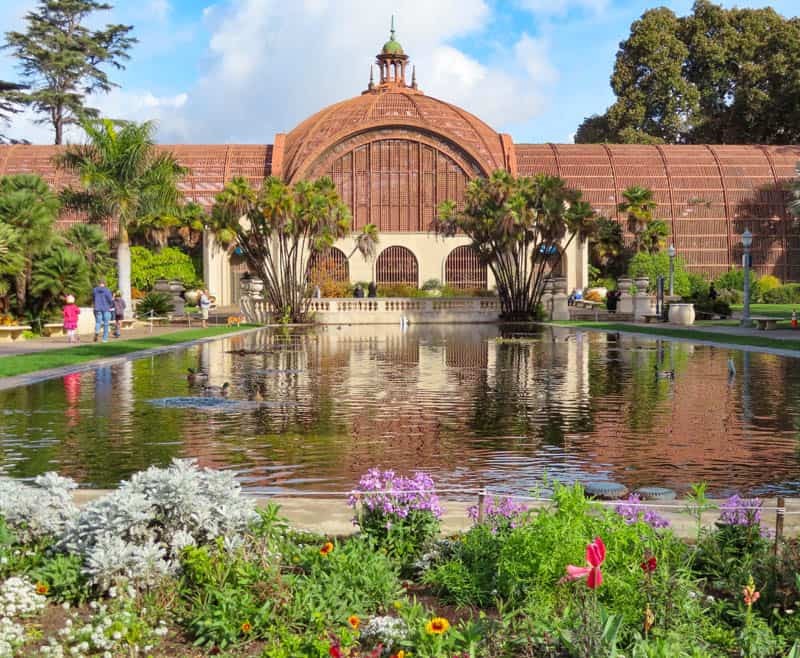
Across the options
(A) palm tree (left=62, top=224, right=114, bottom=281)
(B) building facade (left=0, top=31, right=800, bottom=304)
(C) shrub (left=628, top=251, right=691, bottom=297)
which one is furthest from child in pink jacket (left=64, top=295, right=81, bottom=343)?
(C) shrub (left=628, top=251, right=691, bottom=297)

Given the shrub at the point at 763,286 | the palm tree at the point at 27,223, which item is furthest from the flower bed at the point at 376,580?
the shrub at the point at 763,286

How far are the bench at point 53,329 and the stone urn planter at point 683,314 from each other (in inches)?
980

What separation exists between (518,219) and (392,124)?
72.0 ft

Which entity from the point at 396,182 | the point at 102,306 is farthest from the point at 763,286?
the point at 102,306

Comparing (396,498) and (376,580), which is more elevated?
(396,498)

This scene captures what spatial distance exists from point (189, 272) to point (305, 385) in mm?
47139

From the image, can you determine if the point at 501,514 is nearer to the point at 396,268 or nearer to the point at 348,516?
the point at 348,516

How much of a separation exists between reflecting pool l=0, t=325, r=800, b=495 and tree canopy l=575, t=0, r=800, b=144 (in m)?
61.3

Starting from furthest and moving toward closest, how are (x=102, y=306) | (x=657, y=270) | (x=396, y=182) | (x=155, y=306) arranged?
(x=396, y=182) < (x=657, y=270) < (x=155, y=306) < (x=102, y=306)

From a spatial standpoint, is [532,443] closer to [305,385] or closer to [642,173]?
[305,385]

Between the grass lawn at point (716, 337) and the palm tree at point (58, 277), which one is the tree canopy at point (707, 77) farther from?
the palm tree at point (58, 277)

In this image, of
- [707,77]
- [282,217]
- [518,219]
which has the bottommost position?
[518,219]

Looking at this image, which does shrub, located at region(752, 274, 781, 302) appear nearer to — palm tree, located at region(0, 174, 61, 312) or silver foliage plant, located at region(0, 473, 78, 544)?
palm tree, located at region(0, 174, 61, 312)

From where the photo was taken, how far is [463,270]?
2729 inches
